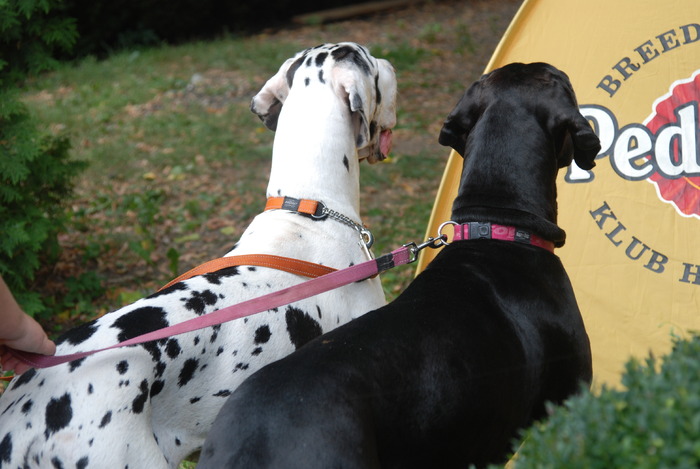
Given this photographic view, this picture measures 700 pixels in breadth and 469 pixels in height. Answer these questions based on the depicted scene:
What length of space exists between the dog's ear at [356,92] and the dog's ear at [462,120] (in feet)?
1.27

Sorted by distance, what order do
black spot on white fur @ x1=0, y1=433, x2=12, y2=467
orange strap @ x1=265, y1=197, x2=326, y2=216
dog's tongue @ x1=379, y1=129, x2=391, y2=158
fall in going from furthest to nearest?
dog's tongue @ x1=379, y1=129, x2=391, y2=158, orange strap @ x1=265, y1=197, x2=326, y2=216, black spot on white fur @ x1=0, y1=433, x2=12, y2=467

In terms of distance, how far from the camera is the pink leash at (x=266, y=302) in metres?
2.71

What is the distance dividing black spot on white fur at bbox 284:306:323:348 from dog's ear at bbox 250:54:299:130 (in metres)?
1.23

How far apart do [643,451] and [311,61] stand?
8.66 ft

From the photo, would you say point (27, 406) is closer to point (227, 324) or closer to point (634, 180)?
point (227, 324)

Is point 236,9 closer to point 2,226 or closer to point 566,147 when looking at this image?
point 2,226

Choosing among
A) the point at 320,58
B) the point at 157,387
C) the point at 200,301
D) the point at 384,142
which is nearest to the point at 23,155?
the point at 320,58

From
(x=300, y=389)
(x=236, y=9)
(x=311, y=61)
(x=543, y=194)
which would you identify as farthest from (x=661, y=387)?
(x=236, y=9)

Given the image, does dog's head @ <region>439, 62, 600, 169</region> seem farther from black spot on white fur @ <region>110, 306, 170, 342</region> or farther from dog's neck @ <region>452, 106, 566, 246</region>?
black spot on white fur @ <region>110, 306, 170, 342</region>

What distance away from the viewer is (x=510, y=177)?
333 centimetres

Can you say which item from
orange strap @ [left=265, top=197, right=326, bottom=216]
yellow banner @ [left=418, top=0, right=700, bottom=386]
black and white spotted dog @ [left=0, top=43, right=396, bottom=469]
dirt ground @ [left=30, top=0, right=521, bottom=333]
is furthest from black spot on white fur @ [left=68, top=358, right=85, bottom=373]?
dirt ground @ [left=30, top=0, right=521, bottom=333]

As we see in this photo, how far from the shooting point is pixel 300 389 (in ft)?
7.80

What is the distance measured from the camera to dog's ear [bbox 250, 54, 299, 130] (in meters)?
3.90

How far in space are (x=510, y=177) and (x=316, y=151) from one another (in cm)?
94
